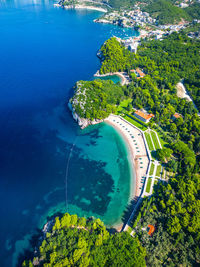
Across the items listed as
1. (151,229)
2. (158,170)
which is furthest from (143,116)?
(151,229)

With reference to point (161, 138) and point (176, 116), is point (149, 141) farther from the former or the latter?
point (176, 116)

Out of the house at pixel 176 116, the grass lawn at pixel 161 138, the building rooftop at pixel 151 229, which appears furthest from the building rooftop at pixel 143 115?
the building rooftop at pixel 151 229

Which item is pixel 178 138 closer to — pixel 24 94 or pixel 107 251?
pixel 107 251

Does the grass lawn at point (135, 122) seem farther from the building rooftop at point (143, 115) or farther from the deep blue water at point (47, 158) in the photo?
the deep blue water at point (47, 158)

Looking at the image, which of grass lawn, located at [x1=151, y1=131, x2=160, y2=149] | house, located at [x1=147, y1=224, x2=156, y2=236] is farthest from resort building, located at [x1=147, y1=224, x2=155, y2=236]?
grass lawn, located at [x1=151, y1=131, x2=160, y2=149]

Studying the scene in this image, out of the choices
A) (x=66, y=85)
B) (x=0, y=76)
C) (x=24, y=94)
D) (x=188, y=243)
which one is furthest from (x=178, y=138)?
(x=0, y=76)
